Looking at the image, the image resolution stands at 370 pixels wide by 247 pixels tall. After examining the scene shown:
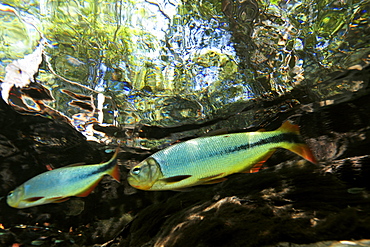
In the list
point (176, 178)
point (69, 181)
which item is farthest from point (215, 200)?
point (69, 181)

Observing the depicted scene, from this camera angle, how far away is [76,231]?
7559 millimetres

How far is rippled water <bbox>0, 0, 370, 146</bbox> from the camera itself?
382 cm

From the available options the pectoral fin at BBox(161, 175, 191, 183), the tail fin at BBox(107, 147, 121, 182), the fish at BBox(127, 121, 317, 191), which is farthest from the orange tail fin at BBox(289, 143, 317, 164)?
the tail fin at BBox(107, 147, 121, 182)

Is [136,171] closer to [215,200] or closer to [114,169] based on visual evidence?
[114,169]

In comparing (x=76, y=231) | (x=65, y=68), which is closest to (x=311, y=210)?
(x=65, y=68)

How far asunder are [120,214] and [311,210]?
6971 mm

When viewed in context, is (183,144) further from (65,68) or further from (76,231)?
(76,231)

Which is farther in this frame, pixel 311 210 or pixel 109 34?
pixel 109 34

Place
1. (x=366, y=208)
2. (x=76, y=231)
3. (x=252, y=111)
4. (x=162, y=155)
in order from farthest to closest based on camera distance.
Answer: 1. (x=76, y=231)
2. (x=252, y=111)
3. (x=366, y=208)
4. (x=162, y=155)

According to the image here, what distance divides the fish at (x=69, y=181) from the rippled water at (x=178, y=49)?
2269mm

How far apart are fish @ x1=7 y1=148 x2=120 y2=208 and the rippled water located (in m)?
2.27

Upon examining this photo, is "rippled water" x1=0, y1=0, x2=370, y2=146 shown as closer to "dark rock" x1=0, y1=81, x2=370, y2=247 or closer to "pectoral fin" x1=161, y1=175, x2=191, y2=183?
"dark rock" x1=0, y1=81, x2=370, y2=247

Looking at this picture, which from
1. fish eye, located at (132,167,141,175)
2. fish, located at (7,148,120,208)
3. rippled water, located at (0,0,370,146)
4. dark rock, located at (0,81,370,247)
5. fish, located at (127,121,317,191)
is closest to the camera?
fish, located at (127,121,317,191)

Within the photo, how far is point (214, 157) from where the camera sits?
2305mm
